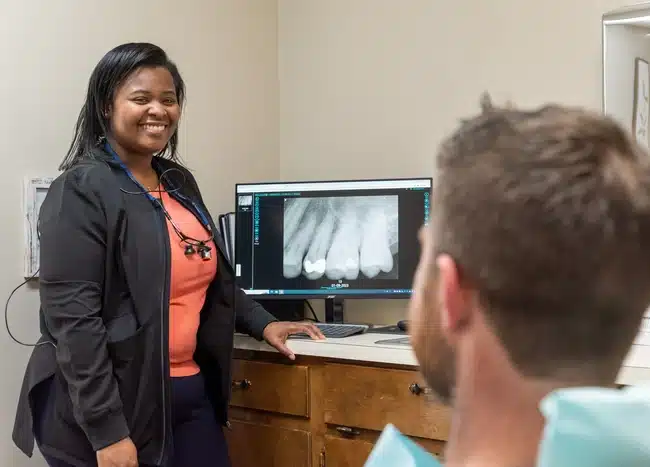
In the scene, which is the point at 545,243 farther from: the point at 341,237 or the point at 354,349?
the point at 341,237

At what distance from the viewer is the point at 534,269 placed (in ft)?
1.90

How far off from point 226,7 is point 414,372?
4.84ft

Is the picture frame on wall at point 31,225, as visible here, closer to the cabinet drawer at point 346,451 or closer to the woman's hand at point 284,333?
the woman's hand at point 284,333

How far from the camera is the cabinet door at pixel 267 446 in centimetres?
219

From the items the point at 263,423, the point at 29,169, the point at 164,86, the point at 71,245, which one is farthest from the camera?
the point at 263,423

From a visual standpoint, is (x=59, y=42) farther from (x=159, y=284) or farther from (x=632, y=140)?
(x=632, y=140)

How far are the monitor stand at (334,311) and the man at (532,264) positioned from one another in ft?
6.14

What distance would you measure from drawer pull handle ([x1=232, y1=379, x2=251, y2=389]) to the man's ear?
5.62 feet

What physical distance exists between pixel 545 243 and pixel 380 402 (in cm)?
153

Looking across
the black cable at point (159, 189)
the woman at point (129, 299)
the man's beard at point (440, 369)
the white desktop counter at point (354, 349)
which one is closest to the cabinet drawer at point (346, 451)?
the white desktop counter at point (354, 349)

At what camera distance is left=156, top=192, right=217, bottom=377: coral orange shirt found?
5.93ft

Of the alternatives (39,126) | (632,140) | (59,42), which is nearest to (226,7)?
(59,42)

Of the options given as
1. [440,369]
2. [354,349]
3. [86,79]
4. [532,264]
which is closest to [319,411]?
[354,349]

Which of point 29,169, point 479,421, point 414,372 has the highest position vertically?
point 29,169
